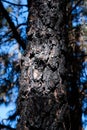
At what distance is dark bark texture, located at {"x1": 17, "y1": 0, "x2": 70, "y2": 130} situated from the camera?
1.89 metres

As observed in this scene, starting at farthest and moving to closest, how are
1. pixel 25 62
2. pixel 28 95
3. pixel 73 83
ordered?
pixel 73 83 < pixel 25 62 < pixel 28 95

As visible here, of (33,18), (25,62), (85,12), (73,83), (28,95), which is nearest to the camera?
(28,95)

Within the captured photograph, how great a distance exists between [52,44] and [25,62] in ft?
0.83

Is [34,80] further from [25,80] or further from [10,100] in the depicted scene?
[10,100]

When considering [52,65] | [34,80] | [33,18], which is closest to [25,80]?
[34,80]

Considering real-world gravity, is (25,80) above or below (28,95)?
above

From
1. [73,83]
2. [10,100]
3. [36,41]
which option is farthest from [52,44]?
[10,100]

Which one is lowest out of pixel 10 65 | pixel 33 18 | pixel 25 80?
pixel 25 80

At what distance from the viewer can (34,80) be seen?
6.75 ft

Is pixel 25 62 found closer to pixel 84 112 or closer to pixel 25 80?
pixel 25 80

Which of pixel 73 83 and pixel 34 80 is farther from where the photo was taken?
pixel 73 83

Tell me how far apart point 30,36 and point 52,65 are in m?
0.37

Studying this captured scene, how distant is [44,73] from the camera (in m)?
2.07

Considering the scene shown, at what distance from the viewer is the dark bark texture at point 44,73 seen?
1.89 metres
